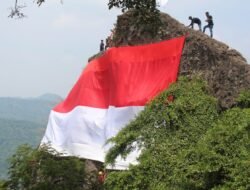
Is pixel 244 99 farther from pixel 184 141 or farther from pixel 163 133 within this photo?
pixel 163 133

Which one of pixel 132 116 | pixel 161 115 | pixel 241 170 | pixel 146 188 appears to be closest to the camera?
pixel 241 170

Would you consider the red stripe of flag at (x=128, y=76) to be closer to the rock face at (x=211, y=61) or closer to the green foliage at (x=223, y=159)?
the rock face at (x=211, y=61)

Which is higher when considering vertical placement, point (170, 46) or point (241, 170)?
point (170, 46)

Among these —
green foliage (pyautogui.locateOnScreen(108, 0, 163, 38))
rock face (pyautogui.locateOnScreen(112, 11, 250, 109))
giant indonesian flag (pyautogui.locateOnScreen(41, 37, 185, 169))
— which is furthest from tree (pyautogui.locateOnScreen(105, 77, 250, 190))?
green foliage (pyautogui.locateOnScreen(108, 0, 163, 38))

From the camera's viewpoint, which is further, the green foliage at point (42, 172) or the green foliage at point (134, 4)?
the green foliage at point (42, 172)

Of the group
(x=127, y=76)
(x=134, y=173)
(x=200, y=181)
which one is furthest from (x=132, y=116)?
(x=200, y=181)

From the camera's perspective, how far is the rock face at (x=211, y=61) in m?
11.5

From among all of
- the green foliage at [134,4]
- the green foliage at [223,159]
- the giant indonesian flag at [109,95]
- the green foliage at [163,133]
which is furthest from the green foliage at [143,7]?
the giant indonesian flag at [109,95]

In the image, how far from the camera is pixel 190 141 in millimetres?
10602

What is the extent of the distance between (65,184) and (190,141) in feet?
Answer: 8.59

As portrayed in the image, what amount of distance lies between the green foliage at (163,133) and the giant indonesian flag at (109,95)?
2.03 ft

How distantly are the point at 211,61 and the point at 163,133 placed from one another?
7.72ft

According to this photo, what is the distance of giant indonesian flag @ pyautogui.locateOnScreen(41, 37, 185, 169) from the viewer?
12.4 meters

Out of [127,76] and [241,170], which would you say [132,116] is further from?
[241,170]
